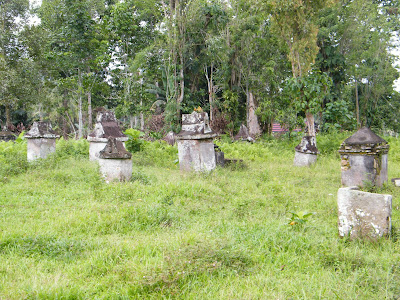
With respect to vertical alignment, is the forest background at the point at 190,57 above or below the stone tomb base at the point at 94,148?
above

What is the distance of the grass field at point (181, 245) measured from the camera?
9.38ft

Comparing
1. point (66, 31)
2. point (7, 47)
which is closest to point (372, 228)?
point (66, 31)

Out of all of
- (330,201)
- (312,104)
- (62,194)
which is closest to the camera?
(330,201)

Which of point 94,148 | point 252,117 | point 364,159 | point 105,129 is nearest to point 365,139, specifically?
point 364,159

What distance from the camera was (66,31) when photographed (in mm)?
16781

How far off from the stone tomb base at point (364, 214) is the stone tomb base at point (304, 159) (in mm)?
6594

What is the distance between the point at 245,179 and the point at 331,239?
394 cm

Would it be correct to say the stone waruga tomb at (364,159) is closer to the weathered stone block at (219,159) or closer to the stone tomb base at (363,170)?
the stone tomb base at (363,170)

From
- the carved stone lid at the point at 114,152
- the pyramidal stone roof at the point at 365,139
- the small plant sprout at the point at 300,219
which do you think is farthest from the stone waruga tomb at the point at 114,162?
the pyramidal stone roof at the point at 365,139

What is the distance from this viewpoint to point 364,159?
23.1 ft

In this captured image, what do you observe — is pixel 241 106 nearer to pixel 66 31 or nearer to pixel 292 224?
pixel 66 31

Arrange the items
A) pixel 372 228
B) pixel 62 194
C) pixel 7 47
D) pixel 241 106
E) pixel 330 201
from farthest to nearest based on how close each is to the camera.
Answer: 1. pixel 241 106
2. pixel 7 47
3. pixel 62 194
4. pixel 330 201
5. pixel 372 228

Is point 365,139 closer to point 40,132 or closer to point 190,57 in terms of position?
point 40,132

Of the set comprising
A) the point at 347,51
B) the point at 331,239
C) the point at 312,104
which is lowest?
the point at 331,239
